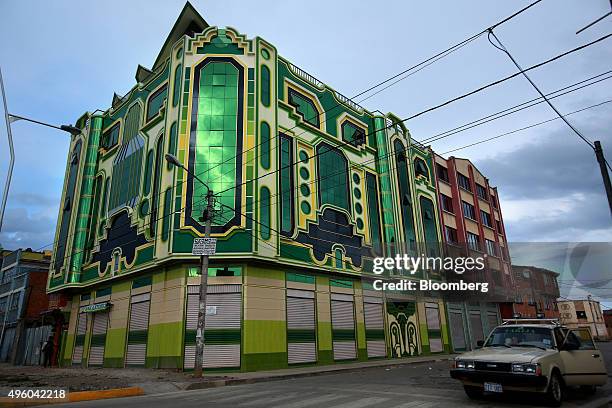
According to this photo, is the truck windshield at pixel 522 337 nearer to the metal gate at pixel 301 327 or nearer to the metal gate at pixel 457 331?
the metal gate at pixel 301 327

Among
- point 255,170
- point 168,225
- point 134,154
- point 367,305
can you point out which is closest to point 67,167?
point 134,154

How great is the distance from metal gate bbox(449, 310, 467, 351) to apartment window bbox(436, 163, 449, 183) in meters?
12.2

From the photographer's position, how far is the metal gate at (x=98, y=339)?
23.7 m

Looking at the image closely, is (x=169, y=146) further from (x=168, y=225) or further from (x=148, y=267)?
(x=148, y=267)

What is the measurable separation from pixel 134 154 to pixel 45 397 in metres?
17.9

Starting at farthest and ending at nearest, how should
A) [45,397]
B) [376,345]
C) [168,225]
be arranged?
[376,345]
[168,225]
[45,397]

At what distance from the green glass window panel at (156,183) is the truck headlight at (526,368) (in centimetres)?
1828

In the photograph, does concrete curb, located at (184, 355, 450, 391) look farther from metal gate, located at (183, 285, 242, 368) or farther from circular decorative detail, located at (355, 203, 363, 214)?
circular decorative detail, located at (355, 203, 363, 214)

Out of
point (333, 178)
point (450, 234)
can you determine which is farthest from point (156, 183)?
point (450, 234)

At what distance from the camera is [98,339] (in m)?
24.3

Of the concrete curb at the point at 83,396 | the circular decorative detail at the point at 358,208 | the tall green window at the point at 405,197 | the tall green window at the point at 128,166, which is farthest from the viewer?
the tall green window at the point at 405,197

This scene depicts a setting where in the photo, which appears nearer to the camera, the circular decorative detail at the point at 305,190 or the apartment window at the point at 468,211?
the circular decorative detail at the point at 305,190

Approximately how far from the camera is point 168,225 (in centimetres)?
2028

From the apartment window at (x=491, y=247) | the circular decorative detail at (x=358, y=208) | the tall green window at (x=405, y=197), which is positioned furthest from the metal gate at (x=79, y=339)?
the apartment window at (x=491, y=247)
